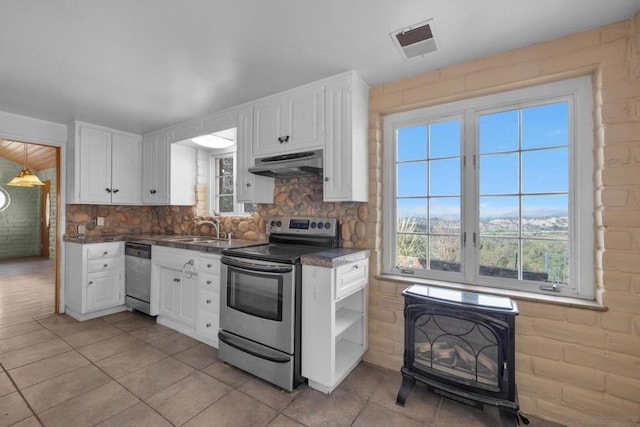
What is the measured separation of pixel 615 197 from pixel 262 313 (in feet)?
7.75

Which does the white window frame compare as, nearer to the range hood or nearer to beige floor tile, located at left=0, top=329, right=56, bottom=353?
the range hood

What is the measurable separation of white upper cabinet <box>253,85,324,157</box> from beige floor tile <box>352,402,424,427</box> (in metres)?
1.94

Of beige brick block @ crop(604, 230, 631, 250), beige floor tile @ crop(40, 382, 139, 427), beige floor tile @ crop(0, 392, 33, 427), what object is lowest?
beige floor tile @ crop(40, 382, 139, 427)

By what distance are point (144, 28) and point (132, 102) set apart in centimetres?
140

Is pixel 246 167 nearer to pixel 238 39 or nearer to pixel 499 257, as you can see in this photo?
pixel 238 39

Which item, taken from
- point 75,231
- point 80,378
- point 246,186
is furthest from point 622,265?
point 75,231

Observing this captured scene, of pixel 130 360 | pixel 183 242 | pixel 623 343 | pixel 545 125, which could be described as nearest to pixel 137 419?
pixel 130 360

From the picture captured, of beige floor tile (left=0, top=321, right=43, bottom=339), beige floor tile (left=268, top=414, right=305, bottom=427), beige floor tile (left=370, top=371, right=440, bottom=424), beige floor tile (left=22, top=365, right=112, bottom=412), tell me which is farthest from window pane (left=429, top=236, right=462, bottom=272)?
beige floor tile (left=0, top=321, right=43, bottom=339)

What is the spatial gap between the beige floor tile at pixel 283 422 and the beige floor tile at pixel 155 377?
0.89 m

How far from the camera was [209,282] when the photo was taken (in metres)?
2.62

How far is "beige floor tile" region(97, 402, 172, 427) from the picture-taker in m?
1.67

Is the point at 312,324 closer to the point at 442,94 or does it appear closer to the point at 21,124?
the point at 442,94

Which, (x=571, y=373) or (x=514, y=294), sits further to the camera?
(x=514, y=294)

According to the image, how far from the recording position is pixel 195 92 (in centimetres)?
261
